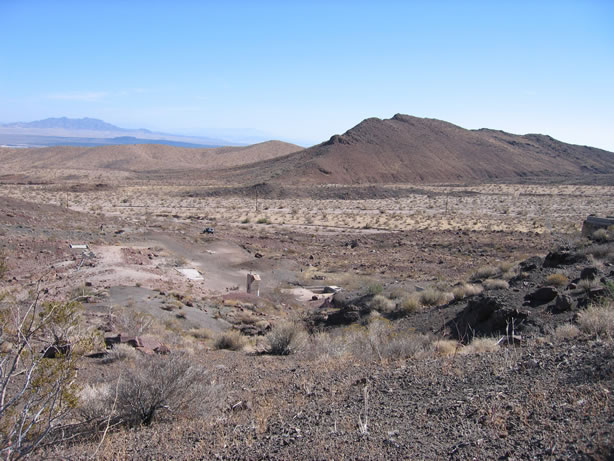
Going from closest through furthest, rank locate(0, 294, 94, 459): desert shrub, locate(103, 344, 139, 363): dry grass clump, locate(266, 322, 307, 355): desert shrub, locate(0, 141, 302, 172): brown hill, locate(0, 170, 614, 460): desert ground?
locate(0, 294, 94, 459): desert shrub < locate(0, 170, 614, 460): desert ground < locate(103, 344, 139, 363): dry grass clump < locate(266, 322, 307, 355): desert shrub < locate(0, 141, 302, 172): brown hill

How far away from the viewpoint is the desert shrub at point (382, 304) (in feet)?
48.1

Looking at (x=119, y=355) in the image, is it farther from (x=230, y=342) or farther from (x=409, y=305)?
(x=409, y=305)

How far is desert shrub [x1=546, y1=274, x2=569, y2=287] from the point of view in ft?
40.9

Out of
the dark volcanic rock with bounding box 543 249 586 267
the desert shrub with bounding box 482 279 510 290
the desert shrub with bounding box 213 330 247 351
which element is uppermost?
the dark volcanic rock with bounding box 543 249 586 267

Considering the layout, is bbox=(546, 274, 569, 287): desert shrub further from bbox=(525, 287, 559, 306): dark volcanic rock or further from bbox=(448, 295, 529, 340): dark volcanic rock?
bbox=(448, 295, 529, 340): dark volcanic rock

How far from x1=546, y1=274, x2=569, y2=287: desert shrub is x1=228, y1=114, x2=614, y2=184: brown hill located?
71.7 m

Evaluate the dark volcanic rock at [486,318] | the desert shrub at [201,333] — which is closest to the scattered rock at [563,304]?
the dark volcanic rock at [486,318]

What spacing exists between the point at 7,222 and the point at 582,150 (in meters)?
157

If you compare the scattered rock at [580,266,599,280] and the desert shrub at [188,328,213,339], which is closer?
the scattered rock at [580,266,599,280]

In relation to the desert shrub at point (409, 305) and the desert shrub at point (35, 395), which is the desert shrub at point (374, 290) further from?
the desert shrub at point (35, 395)

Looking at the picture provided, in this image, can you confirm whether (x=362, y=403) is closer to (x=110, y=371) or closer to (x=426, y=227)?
(x=110, y=371)

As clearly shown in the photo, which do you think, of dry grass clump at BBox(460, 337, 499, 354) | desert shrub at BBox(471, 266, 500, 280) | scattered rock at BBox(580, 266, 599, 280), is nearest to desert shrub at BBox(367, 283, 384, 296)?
desert shrub at BBox(471, 266, 500, 280)

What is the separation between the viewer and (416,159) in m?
103

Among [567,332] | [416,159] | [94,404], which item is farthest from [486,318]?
[416,159]
